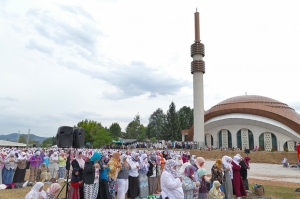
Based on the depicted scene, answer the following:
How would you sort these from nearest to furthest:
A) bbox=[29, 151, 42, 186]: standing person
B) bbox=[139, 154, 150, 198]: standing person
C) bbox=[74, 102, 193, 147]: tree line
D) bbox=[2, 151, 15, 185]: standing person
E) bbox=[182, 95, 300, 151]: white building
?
1. bbox=[139, 154, 150, 198]: standing person
2. bbox=[2, 151, 15, 185]: standing person
3. bbox=[29, 151, 42, 186]: standing person
4. bbox=[182, 95, 300, 151]: white building
5. bbox=[74, 102, 193, 147]: tree line

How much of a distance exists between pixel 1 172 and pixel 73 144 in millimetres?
4694

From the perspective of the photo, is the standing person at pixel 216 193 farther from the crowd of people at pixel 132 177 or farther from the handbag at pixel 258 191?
the handbag at pixel 258 191

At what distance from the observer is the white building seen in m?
31.2

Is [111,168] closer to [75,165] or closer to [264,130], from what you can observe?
[75,165]

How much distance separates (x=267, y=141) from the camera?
105 ft

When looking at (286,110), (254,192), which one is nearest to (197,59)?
(286,110)

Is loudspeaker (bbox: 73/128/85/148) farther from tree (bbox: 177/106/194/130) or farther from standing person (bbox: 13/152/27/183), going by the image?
tree (bbox: 177/106/194/130)

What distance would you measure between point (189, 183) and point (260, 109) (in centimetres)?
3156

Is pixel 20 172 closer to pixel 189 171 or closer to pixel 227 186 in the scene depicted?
pixel 189 171

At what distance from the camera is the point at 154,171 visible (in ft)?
27.6

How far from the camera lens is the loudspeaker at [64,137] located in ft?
20.1

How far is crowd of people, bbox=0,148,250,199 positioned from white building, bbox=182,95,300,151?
87.7ft

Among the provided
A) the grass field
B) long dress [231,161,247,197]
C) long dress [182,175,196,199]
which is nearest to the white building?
the grass field

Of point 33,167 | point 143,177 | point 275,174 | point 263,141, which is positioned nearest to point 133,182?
point 143,177
